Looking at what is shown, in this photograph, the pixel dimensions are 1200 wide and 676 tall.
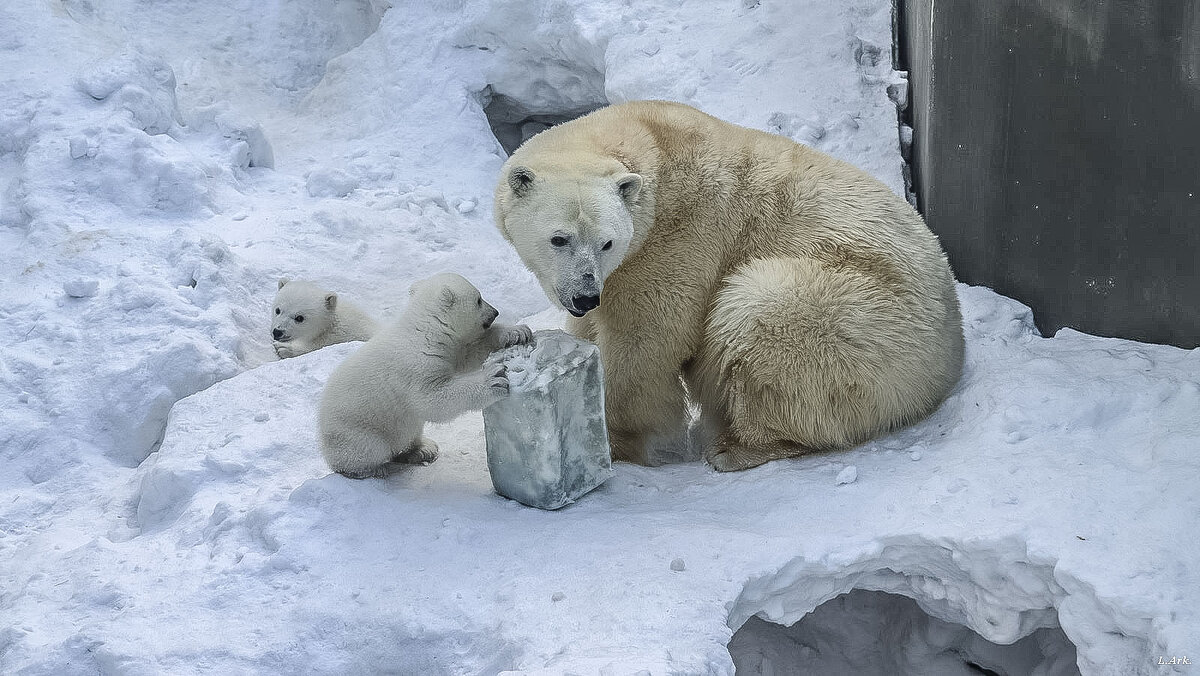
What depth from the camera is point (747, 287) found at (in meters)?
4.27

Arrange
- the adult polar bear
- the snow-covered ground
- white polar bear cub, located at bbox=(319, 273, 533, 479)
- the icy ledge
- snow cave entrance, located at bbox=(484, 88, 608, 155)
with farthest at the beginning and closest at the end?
snow cave entrance, located at bbox=(484, 88, 608, 155), the adult polar bear, white polar bear cub, located at bbox=(319, 273, 533, 479), the snow-covered ground, the icy ledge

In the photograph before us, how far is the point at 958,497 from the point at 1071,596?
0.51m

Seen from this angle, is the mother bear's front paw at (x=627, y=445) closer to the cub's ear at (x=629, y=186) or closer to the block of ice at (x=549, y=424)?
the block of ice at (x=549, y=424)

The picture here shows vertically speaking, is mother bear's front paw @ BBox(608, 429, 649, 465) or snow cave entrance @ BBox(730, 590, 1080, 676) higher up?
mother bear's front paw @ BBox(608, 429, 649, 465)

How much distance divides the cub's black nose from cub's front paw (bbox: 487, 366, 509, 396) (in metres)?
0.35

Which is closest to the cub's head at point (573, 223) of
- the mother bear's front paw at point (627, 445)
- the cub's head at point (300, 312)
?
the mother bear's front paw at point (627, 445)

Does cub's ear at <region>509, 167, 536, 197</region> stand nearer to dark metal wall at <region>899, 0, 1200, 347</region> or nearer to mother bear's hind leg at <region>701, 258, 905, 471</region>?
mother bear's hind leg at <region>701, 258, 905, 471</region>

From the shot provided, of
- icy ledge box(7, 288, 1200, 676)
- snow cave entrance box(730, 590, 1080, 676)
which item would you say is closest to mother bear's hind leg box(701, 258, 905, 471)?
icy ledge box(7, 288, 1200, 676)

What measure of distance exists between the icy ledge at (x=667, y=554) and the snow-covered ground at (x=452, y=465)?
0.5 inches

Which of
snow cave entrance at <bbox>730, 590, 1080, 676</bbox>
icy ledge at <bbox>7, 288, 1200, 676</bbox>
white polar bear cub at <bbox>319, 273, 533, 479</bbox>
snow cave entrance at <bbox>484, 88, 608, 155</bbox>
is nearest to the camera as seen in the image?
icy ledge at <bbox>7, 288, 1200, 676</bbox>

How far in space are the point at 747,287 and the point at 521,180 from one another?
3.13 ft

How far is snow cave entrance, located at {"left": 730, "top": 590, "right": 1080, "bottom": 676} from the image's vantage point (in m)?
4.40

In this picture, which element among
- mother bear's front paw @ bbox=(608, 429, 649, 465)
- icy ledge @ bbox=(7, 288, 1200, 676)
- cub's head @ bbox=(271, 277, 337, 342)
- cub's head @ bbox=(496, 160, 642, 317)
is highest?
cub's head @ bbox=(496, 160, 642, 317)

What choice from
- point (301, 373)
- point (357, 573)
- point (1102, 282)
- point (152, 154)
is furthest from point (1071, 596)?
point (152, 154)
